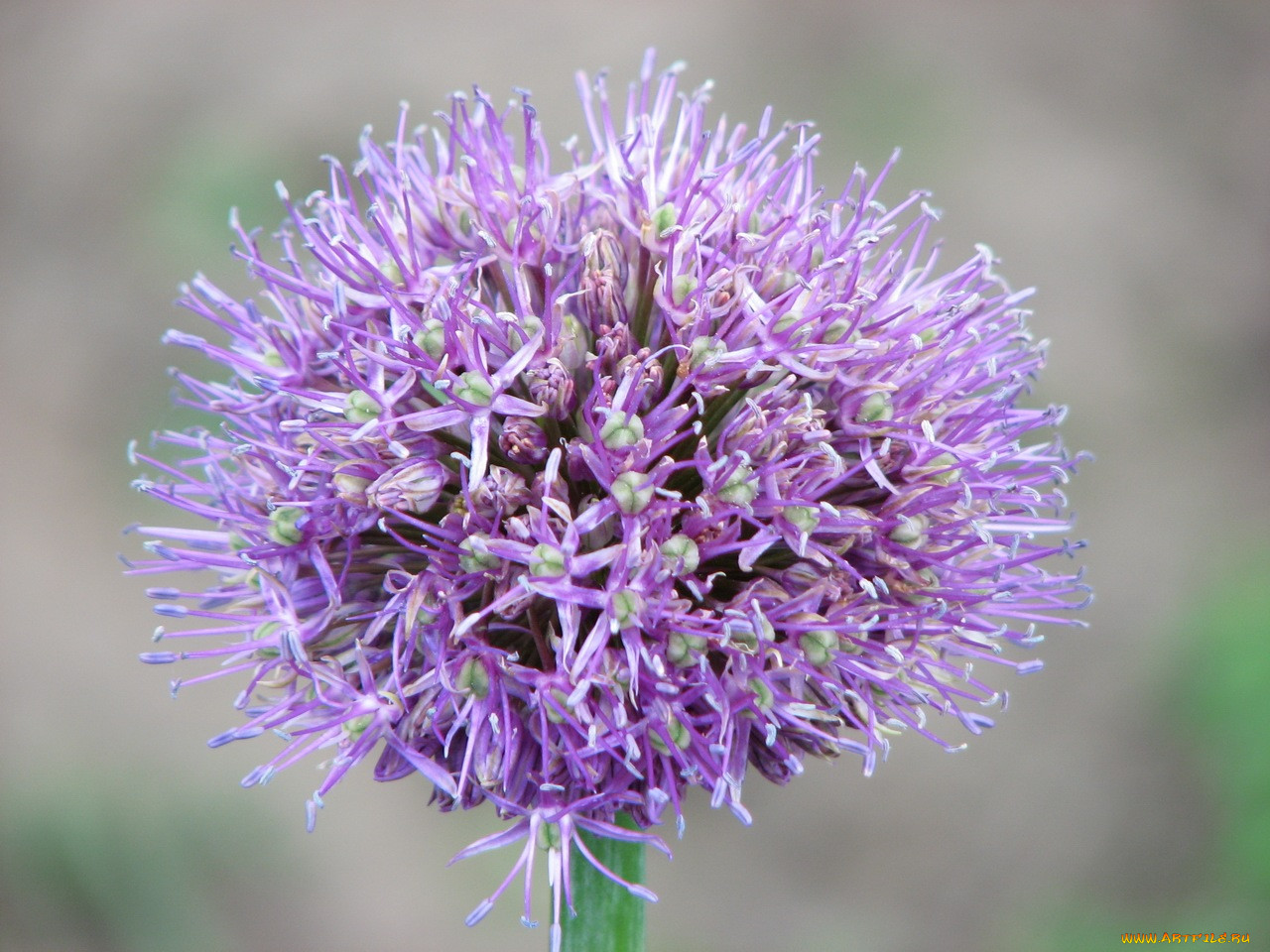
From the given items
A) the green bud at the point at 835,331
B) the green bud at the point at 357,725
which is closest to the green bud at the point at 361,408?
the green bud at the point at 357,725

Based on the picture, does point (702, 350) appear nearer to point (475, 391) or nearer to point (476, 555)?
point (475, 391)

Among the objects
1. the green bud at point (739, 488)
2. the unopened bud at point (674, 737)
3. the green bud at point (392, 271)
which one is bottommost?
the unopened bud at point (674, 737)

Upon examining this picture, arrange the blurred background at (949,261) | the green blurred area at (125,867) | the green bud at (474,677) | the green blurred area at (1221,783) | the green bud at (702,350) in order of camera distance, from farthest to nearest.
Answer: the blurred background at (949,261)
the green blurred area at (125,867)
the green blurred area at (1221,783)
the green bud at (702,350)
the green bud at (474,677)

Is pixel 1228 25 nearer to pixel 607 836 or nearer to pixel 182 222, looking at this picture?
pixel 182 222

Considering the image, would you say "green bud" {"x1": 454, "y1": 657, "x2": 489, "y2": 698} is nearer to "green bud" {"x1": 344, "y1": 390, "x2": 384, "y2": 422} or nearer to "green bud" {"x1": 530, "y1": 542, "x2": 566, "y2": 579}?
"green bud" {"x1": 530, "y1": 542, "x2": 566, "y2": 579}

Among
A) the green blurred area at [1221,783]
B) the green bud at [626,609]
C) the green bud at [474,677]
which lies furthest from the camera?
the green blurred area at [1221,783]

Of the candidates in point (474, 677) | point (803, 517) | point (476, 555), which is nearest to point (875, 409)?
point (803, 517)

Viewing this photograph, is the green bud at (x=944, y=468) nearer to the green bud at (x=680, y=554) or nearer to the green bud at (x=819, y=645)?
the green bud at (x=819, y=645)
